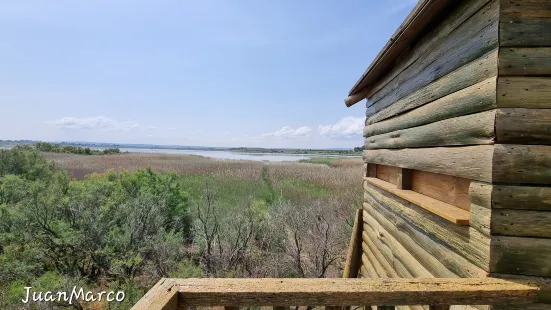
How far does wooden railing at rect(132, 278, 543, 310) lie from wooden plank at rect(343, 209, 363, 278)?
3.98 meters

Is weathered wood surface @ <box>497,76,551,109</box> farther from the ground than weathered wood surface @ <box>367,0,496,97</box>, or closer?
closer

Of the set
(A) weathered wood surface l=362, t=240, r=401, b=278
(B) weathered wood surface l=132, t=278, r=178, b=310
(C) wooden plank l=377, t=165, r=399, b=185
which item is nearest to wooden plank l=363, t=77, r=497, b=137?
(C) wooden plank l=377, t=165, r=399, b=185

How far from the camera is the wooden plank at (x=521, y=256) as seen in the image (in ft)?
5.53

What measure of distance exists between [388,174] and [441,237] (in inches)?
77.2

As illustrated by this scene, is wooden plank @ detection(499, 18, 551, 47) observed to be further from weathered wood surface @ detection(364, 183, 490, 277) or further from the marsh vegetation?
the marsh vegetation

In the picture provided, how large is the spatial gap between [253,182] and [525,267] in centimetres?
1791

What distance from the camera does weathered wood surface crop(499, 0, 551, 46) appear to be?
1.68 meters

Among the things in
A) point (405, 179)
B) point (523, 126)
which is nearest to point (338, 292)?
point (523, 126)

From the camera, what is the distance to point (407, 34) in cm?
275

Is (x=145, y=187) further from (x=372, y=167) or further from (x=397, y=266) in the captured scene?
(x=397, y=266)

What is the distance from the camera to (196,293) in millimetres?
1536

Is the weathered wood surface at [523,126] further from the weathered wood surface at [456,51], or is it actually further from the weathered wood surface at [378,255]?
the weathered wood surface at [378,255]

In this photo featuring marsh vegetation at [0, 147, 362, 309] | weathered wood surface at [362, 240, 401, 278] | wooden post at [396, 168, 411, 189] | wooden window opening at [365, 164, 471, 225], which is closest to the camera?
wooden window opening at [365, 164, 471, 225]

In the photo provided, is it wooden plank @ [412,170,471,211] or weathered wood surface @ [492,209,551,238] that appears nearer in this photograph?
weathered wood surface @ [492,209,551,238]
